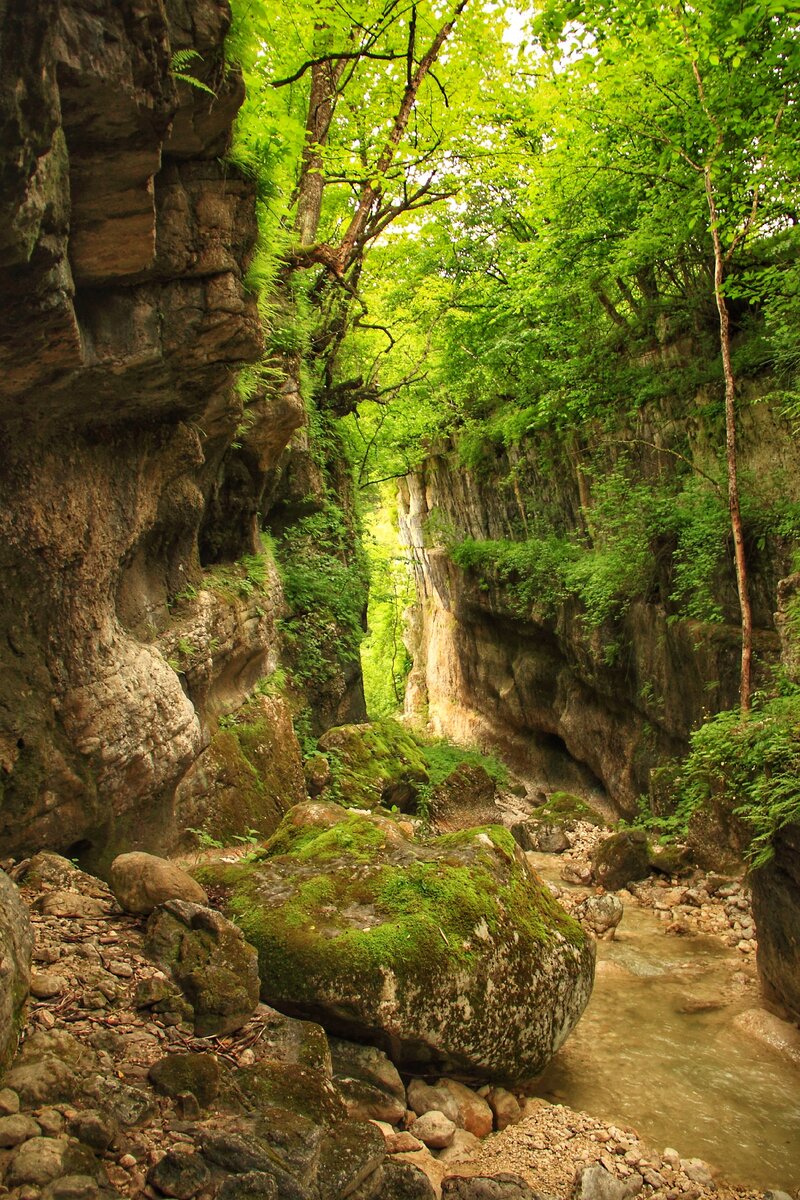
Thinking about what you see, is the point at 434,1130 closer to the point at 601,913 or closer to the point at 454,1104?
the point at 454,1104

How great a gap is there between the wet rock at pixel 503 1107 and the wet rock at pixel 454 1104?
0.09 m

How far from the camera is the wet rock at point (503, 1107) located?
489cm

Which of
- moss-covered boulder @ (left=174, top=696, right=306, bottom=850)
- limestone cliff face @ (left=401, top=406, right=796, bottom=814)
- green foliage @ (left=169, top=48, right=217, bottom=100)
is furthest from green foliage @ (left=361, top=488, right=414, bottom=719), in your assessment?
green foliage @ (left=169, top=48, right=217, bottom=100)

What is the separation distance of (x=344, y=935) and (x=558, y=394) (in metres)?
14.5

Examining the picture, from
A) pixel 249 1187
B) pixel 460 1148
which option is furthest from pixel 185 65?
pixel 460 1148

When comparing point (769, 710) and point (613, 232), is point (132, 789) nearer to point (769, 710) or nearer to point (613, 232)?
point (769, 710)

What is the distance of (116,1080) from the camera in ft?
10.4

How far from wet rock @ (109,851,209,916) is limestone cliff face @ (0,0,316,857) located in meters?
0.81

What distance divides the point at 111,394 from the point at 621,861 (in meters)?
10.00

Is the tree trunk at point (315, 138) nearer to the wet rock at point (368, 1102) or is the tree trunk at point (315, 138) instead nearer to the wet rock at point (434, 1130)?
the wet rock at point (368, 1102)

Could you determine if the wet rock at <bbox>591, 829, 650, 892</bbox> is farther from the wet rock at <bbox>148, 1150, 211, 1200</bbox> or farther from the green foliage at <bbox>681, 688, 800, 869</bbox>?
the wet rock at <bbox>148, 1150, 211, 1200</bbox>

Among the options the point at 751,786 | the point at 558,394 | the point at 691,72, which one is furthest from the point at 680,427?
the point at 751,786

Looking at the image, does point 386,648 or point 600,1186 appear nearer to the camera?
point 600,1186

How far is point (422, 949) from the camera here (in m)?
5.00
